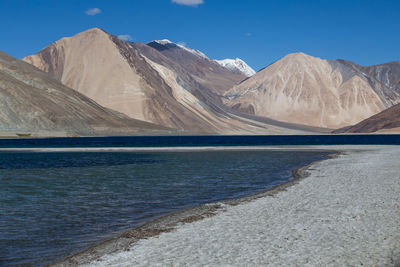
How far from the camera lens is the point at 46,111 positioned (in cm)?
13075

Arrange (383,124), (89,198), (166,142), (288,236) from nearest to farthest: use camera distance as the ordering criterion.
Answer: (288,236) < (89,198) < (166,142) < (383,124)

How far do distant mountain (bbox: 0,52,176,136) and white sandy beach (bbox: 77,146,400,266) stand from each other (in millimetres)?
106310

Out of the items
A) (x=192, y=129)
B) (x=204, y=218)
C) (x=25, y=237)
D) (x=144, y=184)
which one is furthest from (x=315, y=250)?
(x=192, y=129)

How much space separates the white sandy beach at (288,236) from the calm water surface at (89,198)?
8.17ft

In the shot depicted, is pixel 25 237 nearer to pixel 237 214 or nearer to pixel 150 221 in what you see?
pixel 150 221

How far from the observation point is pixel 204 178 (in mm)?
30031

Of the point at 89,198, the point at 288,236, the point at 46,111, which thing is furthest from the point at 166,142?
the point at 288,236

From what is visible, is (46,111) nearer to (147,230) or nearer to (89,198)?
(89,198)

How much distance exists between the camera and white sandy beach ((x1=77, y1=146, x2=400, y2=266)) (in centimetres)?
1086

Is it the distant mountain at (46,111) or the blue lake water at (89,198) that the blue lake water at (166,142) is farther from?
the blue lake water at (89,198)

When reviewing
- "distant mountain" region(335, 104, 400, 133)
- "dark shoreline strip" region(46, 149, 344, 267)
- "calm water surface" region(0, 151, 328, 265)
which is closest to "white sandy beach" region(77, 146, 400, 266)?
"dark shoreline strip" region(46, 149, 344, 267)

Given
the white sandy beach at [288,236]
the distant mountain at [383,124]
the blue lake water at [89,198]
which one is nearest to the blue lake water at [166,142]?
the blue lake water at [89,198]

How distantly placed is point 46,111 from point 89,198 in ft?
380

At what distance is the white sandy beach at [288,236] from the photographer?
1086cm
